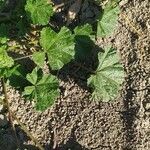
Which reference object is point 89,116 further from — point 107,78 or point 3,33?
point 3,33

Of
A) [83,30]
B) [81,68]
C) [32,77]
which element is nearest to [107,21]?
[83,30]

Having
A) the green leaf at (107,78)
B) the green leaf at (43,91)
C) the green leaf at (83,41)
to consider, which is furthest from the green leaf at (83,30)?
the green leaf at (43,91)

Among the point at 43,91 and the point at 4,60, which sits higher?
the point at 4,60

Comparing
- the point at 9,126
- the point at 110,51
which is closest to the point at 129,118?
the point at 110,51

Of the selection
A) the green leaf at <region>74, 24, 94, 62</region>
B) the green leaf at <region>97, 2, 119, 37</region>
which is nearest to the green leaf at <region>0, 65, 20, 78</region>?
the green leaf at <region>74, 24, 94, 62</region>

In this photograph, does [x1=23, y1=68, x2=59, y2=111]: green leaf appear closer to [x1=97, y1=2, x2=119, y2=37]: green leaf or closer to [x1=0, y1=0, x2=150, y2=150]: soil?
[x1=0, y1=0, x2=150, y2=150]: soil

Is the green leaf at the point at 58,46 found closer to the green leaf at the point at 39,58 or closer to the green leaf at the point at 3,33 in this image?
the green leaf at the point at 39,58

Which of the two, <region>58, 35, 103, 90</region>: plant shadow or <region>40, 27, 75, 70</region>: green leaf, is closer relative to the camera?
<region>40, 27, 75, 70</region>: green leaf
